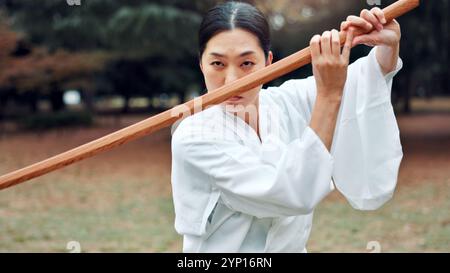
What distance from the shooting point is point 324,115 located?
55.5 inches

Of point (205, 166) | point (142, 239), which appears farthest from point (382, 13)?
point (142, 239)

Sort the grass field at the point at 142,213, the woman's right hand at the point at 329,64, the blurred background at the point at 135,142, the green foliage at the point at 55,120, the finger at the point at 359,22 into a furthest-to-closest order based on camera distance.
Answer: the green foliage at the point at 55,120 < the blurred background at the point at 135,142 < the grass field at the point at 142,213 < the finger at the point at 359,22 < the woman's right hand at the point at 329,64

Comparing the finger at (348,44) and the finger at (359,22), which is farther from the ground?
the finger at (359,22)

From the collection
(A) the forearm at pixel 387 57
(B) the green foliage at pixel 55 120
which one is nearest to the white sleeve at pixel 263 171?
(A) the forearm at pixel 387 57

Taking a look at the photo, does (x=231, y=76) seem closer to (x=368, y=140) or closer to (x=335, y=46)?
(x=335, y=46)

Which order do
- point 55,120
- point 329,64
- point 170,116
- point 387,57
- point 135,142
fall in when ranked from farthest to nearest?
point 55,120 → point 135,142 → point 387,57 → point 170,116 → point 329,64

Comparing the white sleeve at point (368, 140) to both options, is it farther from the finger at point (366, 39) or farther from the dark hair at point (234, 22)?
the dark hair at point (234, 22)

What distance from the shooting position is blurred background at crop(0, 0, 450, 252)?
20.0ft

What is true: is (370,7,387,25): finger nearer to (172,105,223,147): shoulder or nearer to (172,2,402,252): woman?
(172,2,402,252): woman

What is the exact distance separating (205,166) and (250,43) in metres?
0.38

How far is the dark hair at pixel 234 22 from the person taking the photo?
161 centimetres

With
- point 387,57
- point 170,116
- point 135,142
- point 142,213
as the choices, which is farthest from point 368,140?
point 135,142

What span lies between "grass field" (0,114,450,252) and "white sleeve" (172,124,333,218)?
3992mm

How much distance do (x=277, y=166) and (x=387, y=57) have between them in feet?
1.84
